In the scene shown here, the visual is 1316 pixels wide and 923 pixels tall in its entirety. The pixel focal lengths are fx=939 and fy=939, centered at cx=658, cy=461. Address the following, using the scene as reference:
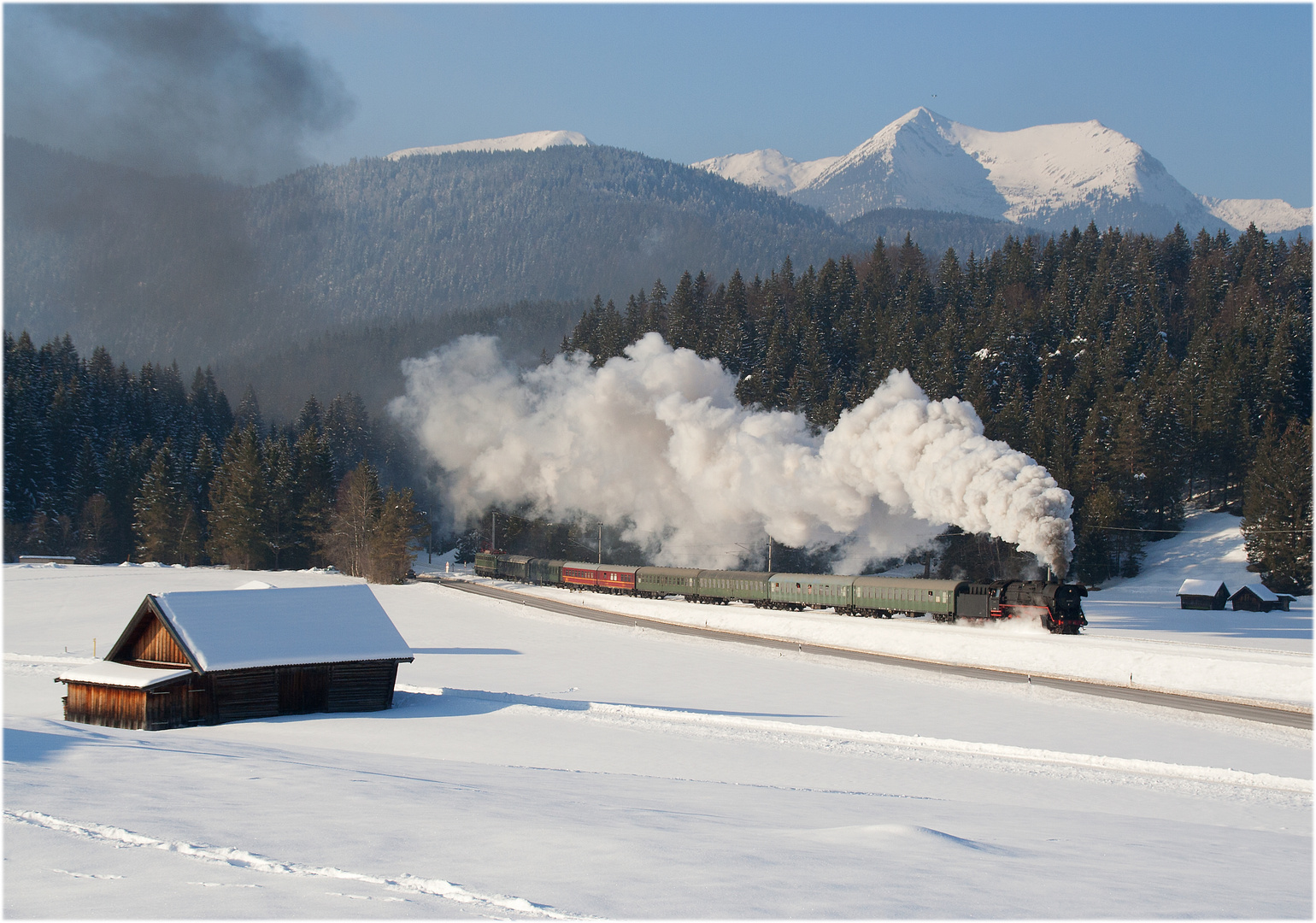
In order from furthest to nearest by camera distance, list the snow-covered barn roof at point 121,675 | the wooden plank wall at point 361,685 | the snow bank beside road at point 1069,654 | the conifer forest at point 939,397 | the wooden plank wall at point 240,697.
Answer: the conifer forest at point 939,397
the snow bank beside road at point 1069,654
the wooden plank wall at point 361,685
the wooden plank wall at point 240,697
the snow-covered barn roof at point 121,675

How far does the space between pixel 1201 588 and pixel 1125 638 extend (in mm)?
32824

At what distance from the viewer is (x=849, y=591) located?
211ft

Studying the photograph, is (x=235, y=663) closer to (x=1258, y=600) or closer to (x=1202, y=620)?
(x=1202, y=620)

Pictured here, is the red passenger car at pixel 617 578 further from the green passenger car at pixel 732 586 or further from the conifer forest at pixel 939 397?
the conifer forest at pixel 939 397

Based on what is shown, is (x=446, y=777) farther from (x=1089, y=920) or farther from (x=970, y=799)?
(x=1089, y=920)

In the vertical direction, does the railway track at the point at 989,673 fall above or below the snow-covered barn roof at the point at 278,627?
below

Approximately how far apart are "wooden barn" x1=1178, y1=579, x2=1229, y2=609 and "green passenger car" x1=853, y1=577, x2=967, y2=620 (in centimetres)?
3242

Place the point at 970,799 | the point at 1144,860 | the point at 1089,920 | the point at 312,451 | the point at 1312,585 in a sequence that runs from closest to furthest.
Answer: the point at 1089,920 → the point at 1144,860 → the point at 970,799 → the point at 1312,585 → the point at 312,451

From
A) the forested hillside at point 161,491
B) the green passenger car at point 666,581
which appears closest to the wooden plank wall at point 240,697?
the green passenger car at point 666,581

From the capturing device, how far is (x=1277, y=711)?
1463 inches

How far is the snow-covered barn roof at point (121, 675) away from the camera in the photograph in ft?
109

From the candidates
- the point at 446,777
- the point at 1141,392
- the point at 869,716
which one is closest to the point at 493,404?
the point at 1141,392

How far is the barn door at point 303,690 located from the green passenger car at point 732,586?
40.0 metres

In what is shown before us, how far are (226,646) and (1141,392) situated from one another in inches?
3838
